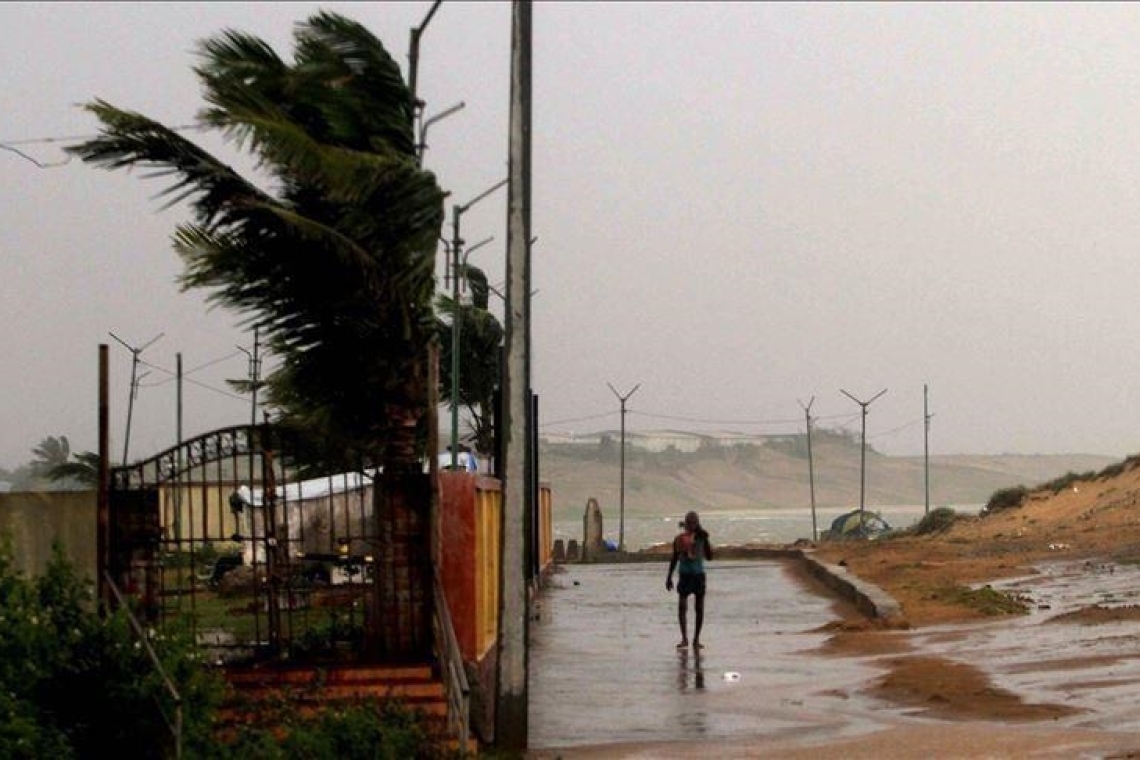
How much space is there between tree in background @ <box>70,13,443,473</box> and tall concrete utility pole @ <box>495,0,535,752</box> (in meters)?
0.85

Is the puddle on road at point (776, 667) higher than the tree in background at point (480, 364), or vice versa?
the tree in background at point (480, 364)

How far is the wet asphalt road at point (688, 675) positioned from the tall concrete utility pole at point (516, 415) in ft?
3.07

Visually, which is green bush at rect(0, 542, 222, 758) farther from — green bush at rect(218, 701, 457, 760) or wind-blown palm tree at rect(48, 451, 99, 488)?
wind-blown palm tree at rect(48, 451, 99, 488)

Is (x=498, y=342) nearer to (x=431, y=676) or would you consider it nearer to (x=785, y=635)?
(x=785, y=635)

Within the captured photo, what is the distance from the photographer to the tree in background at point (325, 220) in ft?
54.7

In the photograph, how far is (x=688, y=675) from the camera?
24.3 meters

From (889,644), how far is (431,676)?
1216 cm

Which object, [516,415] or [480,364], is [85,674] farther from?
[480,364]

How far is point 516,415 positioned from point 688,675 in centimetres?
810

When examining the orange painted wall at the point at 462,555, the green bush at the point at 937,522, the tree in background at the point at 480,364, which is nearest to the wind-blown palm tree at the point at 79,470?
the tree in background at the point at 480,364

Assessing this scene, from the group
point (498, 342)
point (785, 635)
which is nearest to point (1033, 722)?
point (785, 635)

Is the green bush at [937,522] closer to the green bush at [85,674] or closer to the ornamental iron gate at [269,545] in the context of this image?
the ornamental iron gate at [269,545]

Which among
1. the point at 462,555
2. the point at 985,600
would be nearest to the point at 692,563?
the point at 985,600

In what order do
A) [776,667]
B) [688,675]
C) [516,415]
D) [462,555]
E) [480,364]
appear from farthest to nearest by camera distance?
1. [480,364]
2. [776,667]
3. [688,675]
4. [462,555]
5. [516,415]
